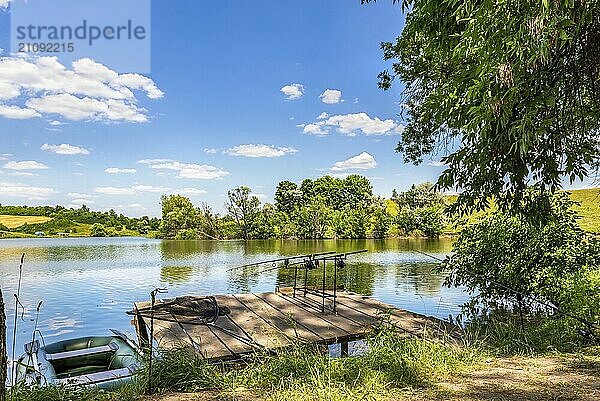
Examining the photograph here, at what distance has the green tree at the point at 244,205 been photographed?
1870 inches

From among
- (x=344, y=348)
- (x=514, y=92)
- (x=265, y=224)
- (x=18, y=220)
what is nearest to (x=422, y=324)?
(x=344, y=348)

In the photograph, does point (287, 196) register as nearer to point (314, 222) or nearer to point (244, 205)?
point (244, 205)

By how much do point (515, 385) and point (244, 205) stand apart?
147 feet

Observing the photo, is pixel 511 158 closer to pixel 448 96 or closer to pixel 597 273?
pixel 448 96

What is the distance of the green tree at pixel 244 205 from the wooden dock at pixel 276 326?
38.2 metres

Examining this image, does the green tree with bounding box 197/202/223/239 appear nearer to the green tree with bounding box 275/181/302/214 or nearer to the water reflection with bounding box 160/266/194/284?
the green tree with bounding box 275/181/302/214

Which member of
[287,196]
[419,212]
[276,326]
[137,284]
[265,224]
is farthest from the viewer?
[287,196]

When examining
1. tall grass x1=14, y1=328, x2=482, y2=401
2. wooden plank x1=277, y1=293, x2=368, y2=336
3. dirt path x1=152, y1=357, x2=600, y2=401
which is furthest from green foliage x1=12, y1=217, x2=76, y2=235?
dirt path x1=152, y1=357, x2=600, y2=401

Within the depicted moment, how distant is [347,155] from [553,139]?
177ft

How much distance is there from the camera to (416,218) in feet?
141

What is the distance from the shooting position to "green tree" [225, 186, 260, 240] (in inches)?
1870

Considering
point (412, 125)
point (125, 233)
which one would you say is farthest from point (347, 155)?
point (412, 125)

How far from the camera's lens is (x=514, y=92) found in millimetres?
2721

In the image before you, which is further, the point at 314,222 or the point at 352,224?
the point at 314,222
